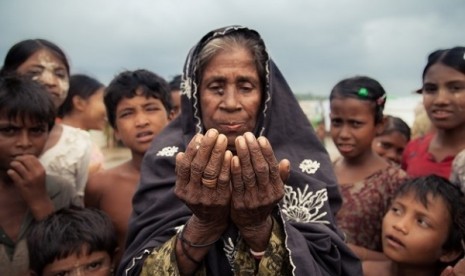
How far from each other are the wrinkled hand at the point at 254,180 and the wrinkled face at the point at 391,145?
11.7 ft

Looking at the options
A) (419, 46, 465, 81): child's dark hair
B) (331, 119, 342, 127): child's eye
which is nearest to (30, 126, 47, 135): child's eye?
(331, 119, 342, 127): child's eye

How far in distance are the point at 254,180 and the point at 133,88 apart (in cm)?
199

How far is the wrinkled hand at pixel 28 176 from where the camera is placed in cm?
271

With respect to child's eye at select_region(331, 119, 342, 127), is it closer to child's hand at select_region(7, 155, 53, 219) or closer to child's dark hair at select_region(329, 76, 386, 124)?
child's dark hair at select_region(329, 76, 386, 124)

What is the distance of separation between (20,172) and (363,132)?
2.33 m

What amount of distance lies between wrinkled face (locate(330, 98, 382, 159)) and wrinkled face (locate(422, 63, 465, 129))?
43 centimetres

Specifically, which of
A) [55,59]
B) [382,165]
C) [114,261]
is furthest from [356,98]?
[55,59]

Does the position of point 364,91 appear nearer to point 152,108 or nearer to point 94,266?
point 152,108

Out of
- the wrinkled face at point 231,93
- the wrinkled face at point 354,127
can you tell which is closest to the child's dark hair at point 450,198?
the wrinkled face at point 354,127

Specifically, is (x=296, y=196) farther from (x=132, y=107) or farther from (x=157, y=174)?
(x=132, y=107)

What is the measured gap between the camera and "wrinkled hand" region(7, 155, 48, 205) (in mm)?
2713

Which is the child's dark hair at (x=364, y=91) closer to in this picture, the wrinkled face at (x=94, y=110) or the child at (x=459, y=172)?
the child at (x=459, y=172)

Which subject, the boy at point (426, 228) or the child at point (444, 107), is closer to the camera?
the boy at point (426, 228)

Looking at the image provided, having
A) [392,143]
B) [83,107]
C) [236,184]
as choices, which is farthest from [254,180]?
[83,107]
